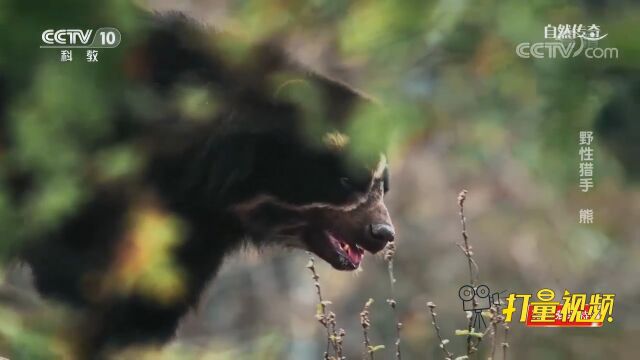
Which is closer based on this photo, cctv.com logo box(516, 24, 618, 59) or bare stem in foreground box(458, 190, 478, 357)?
cctv.com logo box(516, 24, 618, 59)

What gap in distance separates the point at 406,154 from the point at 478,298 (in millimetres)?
584

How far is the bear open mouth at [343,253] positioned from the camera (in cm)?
A: 280

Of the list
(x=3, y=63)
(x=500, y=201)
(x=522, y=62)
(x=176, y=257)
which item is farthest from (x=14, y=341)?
(x=500, y=201)

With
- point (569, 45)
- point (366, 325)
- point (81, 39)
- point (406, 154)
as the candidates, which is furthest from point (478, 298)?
point (81, 39)

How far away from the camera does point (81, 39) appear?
4.28 feet

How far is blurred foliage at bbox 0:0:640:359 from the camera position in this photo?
928 millimetres

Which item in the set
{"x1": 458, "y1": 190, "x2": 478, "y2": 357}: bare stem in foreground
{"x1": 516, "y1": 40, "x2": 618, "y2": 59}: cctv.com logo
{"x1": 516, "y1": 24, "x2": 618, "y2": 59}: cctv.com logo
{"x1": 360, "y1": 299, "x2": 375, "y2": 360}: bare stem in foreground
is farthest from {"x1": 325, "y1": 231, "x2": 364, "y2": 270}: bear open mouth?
{"x1": 516, "y1": 40, "x2": 618, "y2": 59}: cctv.com logo

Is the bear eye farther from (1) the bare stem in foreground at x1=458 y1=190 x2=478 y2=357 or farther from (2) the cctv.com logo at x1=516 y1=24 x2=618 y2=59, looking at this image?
(2) the cctv.com logo at x1=516 y1=24 x2=618 y2=59

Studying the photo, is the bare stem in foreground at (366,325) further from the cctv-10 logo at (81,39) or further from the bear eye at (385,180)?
the cctv-10 logo at (81,39)

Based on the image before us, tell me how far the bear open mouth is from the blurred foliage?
5cm

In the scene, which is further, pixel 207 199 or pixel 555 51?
pixel 207 199

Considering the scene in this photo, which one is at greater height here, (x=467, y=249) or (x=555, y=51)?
(x=467, y=249)

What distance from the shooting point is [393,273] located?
2750 mm

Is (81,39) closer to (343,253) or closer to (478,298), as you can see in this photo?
(343,253)
